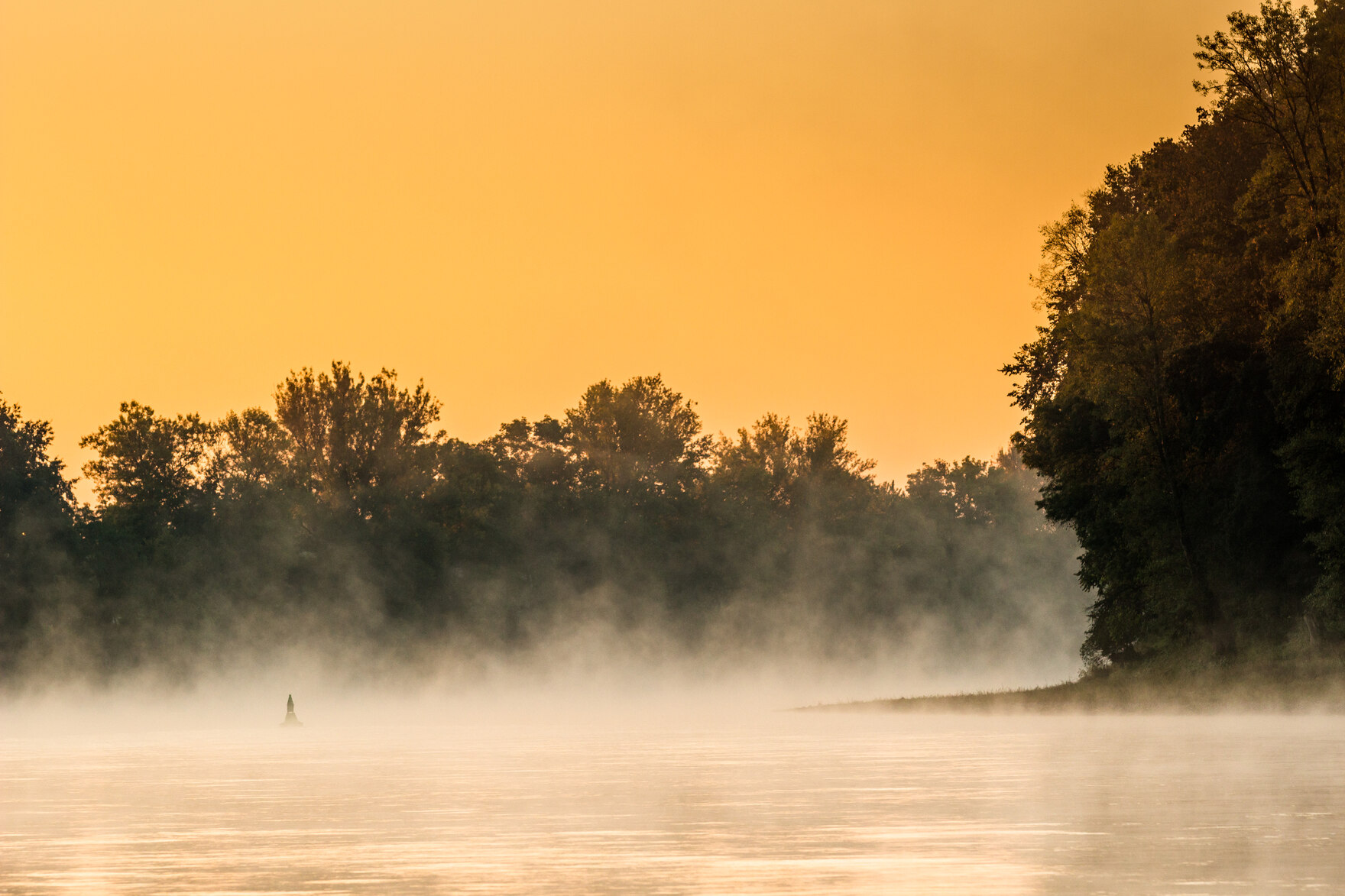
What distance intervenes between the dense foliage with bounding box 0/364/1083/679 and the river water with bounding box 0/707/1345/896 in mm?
67147

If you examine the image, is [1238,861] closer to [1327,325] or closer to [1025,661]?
[1327,325]

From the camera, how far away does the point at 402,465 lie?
11481 centimetres

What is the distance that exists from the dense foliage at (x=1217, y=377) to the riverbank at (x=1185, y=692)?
122 centimetres

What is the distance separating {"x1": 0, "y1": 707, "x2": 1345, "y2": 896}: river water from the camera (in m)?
13.8

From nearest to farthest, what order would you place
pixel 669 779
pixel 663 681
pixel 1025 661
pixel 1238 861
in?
pixel 1238 861, pixel 669 779, pixel 663 681, pixel 1025 661

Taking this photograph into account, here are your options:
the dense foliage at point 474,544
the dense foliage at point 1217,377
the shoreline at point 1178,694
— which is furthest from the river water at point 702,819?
the dense foliage at point 474,544

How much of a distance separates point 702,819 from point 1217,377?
143 ft

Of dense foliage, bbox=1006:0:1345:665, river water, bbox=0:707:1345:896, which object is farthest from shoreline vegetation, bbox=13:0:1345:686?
river water, bbox=0:707:1345:896

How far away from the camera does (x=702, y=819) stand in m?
19.1

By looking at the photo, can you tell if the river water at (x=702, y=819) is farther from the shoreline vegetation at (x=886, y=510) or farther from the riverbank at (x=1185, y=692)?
the shoreline vegetation at (x=886, y=510)

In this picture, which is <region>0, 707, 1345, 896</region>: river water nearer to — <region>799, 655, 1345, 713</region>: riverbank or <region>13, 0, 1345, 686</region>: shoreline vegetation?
<region>799, 655, 1345, 713</region>: riverbank

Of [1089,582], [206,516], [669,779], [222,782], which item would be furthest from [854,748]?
[206,516]

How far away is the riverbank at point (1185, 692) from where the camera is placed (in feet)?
170

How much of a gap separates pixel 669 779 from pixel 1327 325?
1151 inches
